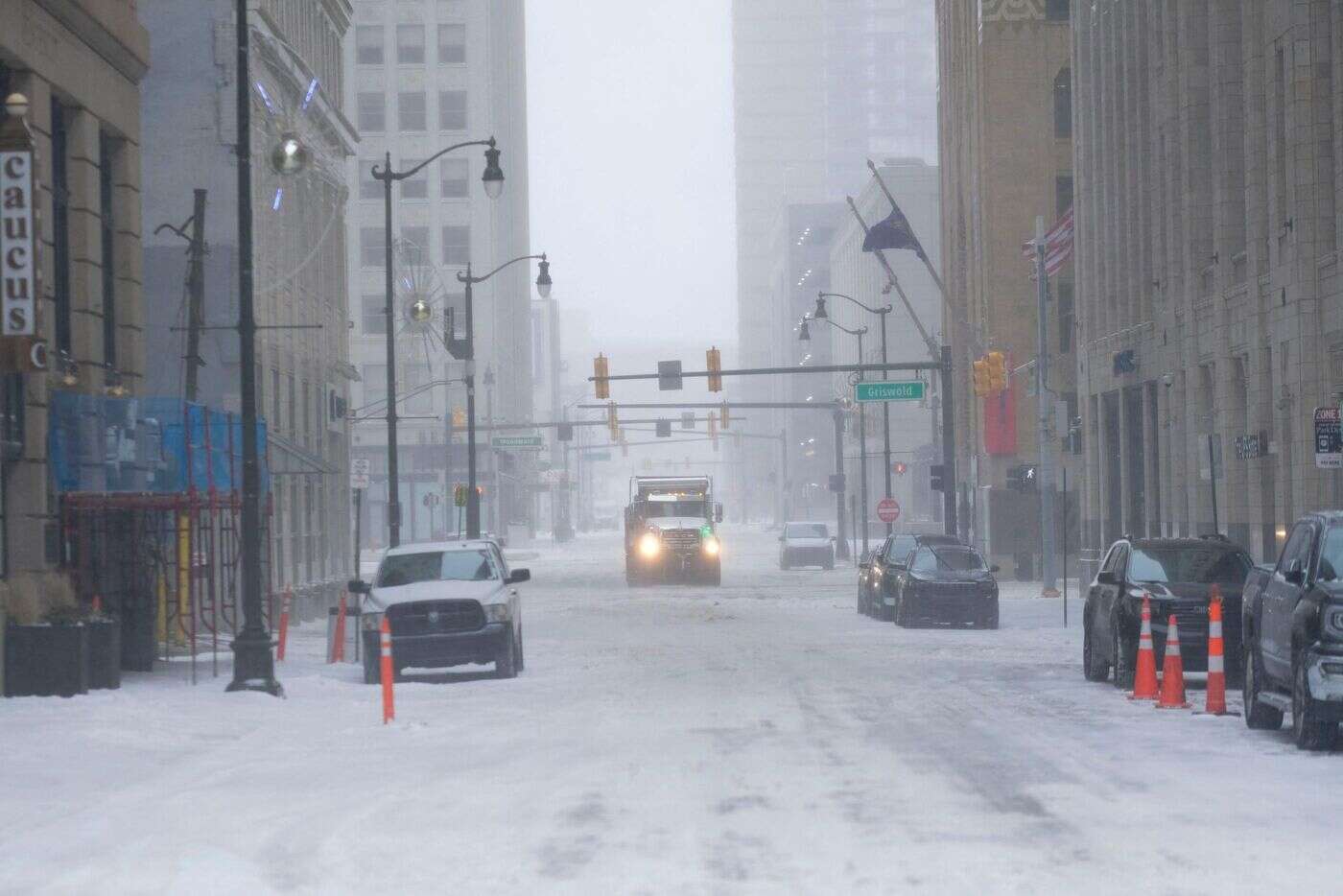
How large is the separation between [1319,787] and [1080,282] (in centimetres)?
4646

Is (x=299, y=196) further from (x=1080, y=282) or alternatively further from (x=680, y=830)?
(x=680, y=830)

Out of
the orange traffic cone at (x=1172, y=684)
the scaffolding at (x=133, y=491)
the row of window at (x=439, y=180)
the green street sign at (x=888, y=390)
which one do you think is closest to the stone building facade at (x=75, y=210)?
the scaffolding at (x=133, y=491)

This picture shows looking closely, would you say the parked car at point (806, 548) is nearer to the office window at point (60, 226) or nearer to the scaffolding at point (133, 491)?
the scaffolding at point (133, 491)

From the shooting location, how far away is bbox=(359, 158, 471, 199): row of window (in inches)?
4545

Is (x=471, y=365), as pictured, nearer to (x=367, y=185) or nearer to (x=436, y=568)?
(x=436, y=568)

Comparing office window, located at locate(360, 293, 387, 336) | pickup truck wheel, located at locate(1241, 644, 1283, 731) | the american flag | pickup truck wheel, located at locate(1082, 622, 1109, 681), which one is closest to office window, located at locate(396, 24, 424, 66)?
office window, located at locate(360, 293, 387, 336)

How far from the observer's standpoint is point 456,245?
4641 inches

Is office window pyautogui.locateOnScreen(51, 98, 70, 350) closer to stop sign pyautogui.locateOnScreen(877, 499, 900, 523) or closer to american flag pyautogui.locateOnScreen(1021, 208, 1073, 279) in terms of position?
american flag pyautogui.locateOnScreen(1021, 208, 1073, 279)

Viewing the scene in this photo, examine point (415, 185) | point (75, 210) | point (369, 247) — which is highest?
point (415, 185)

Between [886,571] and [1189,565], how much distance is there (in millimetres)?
17312

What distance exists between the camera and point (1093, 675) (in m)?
24.1

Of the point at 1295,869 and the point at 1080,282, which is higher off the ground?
the point at 1080,282

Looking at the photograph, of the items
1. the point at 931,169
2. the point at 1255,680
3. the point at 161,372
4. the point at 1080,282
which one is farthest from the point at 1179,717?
the point at 931,169

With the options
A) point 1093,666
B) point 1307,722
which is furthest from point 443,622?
point 1307,722
